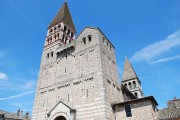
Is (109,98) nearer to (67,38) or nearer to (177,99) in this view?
(177,99)

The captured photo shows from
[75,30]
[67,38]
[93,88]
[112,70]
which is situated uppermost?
[75,30]

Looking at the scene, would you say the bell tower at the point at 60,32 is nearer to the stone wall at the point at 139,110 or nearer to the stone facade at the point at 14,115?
the stone wall at the point at 139,110

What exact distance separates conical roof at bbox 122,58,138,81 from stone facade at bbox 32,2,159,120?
1341 cm

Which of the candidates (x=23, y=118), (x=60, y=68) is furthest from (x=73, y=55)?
(x=23, y=118)

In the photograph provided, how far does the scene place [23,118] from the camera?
37.5 m

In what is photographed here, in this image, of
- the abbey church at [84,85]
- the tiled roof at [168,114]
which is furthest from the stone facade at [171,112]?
the abbey church at [84,85]

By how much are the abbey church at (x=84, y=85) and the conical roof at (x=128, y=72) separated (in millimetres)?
12905

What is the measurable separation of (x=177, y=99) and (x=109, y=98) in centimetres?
782

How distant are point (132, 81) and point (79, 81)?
2184 cm

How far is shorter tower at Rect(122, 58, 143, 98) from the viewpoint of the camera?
37.0 metres

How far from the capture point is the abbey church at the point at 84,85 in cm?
1681

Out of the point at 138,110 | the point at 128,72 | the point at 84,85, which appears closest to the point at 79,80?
the point at 84,85

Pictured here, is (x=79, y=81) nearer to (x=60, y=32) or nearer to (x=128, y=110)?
(x=128, y=110)

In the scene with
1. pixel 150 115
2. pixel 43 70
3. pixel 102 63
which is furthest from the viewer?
pixel 43 70
